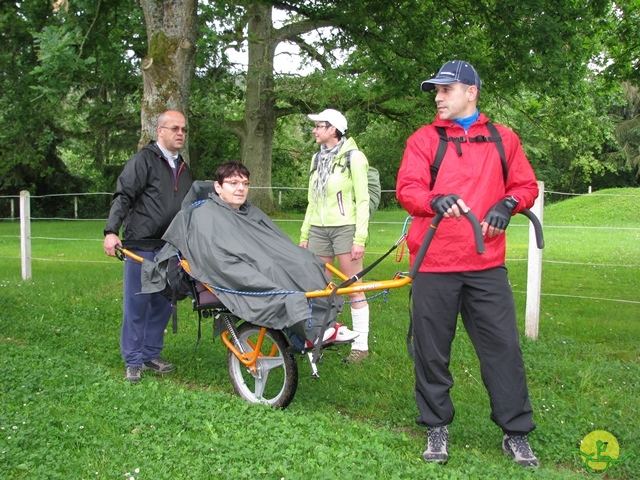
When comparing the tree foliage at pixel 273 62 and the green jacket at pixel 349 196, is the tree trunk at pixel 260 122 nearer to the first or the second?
the tree foliage at pixel 273 62

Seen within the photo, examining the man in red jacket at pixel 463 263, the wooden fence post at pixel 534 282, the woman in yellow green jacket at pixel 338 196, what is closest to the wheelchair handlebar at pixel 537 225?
the man in red jacket at pixel 463 263

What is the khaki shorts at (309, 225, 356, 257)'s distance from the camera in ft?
18.4

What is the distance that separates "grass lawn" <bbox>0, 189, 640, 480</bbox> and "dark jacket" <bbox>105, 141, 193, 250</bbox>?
114cm

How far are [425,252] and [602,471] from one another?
65.0 inches

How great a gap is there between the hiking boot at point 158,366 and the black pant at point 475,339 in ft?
8.67

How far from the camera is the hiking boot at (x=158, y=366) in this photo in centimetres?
578

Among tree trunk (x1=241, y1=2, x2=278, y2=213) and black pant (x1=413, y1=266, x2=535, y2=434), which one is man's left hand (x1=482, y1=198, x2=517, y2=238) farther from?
tree trunk (x1=241, y1=2, x2=278, y2=213)

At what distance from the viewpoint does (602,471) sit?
3.90 m

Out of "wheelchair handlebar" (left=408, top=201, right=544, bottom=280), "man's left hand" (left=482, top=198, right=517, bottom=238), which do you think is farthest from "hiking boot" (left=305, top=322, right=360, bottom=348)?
"man's left hand" (left=482, top=198, right=517, bottom=238)

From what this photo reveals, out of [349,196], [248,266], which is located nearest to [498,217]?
[248,266]

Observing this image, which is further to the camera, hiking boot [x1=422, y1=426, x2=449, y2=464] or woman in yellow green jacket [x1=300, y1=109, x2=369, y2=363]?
woman in yellow green jacket [x1=300, y1=109, x2=369, y2=363]

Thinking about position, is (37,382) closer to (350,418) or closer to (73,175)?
(350,418)

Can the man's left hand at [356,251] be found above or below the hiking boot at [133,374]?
above

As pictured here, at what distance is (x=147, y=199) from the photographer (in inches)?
216
